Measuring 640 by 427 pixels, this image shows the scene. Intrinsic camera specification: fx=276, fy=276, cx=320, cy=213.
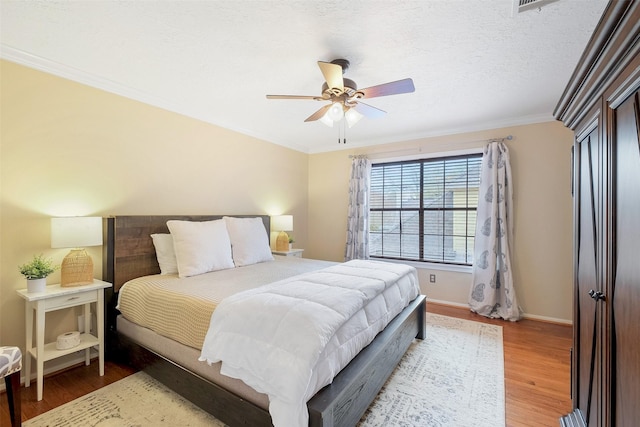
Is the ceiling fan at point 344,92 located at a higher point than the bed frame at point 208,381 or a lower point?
higher

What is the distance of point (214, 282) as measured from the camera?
2285 millimetres

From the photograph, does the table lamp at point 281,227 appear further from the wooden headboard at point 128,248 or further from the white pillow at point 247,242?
the wooden headboard at point 128,248

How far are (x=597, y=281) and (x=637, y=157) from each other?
21.3 inches

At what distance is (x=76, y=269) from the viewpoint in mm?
2234

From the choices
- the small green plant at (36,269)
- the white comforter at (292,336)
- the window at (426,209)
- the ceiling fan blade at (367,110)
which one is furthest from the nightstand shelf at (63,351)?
the window at (426,209)

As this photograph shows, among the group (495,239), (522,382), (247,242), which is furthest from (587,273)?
(247,242)

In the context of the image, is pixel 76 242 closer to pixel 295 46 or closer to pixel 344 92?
pixel 295 46

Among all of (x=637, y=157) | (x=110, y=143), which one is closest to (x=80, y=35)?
(x=110, y=143)

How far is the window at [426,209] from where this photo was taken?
3980 mm

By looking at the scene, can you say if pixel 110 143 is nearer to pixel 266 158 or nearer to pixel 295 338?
pixel 266 158

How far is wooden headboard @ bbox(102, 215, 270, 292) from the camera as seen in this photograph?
249cm

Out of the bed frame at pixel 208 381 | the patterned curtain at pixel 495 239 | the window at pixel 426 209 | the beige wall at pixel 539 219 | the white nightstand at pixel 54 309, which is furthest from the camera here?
the window at pixel 426 209

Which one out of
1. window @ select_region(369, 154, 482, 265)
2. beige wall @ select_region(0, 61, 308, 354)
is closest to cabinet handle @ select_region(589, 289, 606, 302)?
window @ select_region(369, 154, 482, 265)

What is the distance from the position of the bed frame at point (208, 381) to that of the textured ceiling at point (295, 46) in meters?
1.37
